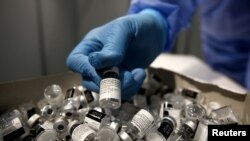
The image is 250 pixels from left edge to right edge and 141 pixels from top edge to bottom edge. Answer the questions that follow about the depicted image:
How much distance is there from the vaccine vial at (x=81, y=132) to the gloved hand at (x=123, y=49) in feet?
0.35

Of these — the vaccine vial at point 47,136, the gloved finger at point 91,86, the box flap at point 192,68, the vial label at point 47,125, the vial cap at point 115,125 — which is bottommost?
the box flap at point 192,68

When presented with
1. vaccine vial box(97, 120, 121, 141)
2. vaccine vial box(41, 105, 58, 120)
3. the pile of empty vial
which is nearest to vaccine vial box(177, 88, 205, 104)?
the pile of empty vial

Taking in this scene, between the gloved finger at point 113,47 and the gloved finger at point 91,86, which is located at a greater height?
the gloved finger at point 113,47

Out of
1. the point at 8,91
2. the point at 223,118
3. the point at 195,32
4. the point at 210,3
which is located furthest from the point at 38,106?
the point at 195,32

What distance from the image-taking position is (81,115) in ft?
2.81

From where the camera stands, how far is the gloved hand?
77 centimetres

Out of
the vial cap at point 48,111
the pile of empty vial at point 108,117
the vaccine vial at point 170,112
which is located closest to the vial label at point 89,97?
the pile of empty vial at point 108,117

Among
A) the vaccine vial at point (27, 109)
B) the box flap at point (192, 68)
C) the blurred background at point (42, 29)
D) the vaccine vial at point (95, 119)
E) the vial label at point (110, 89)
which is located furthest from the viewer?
the box flap at point (192, 68)

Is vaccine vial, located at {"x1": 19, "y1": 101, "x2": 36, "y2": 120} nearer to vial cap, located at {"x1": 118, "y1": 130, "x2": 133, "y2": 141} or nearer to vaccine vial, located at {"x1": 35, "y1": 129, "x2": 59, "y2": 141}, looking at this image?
vaccine vial, located at {"x1": 35, "y1": 129, "x2": 59, "y2": 141}

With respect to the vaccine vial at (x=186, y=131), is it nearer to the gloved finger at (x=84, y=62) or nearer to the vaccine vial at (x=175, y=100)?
the vaccine vial at (x=175, y=100)

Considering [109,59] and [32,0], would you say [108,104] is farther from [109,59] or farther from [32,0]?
[32,0]

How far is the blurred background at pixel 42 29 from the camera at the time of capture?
1.02 m

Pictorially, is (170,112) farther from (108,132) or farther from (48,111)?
(48,111)

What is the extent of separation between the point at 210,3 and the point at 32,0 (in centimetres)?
67
